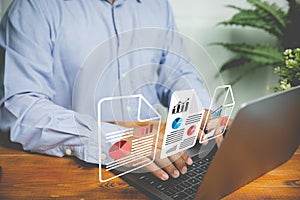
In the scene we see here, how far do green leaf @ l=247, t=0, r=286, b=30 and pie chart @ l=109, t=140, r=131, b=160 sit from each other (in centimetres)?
147

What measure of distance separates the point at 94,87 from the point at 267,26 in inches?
50.5

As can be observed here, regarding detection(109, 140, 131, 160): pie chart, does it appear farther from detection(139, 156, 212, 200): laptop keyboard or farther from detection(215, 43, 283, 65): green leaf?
detection(215, 43, 283, 65): green leaf

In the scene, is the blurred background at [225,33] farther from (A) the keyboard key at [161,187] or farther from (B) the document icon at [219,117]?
(A) the keyboard key at [161,187]

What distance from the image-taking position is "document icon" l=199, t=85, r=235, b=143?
979 mm

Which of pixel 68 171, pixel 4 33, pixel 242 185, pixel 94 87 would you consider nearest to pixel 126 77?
pixel 94 87

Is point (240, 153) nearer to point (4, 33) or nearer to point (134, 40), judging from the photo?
point (134, 40)

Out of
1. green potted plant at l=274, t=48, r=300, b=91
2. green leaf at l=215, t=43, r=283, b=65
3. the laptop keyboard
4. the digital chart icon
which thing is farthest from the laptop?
green leaf at l=215, t=43, r=283, b=65

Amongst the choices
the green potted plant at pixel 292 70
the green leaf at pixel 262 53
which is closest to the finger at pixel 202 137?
the green potted plant at pixel 292 70

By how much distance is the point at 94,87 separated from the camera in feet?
3.69

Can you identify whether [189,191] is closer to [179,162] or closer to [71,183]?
[179,162]

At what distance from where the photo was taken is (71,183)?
0.95 meters

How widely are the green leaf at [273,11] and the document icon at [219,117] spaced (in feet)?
3.92

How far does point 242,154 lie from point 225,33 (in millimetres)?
1586

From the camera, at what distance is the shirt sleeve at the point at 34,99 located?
1.05 m
